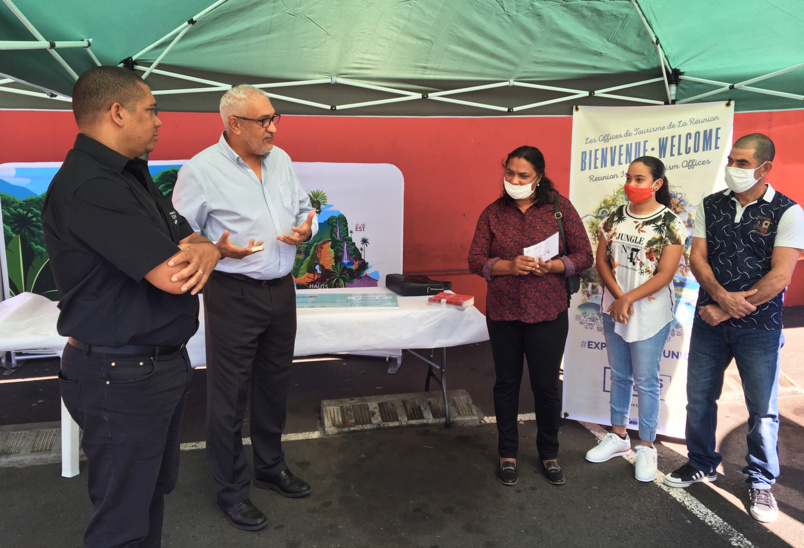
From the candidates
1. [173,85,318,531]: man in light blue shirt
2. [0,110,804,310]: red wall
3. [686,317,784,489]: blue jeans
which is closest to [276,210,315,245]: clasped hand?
[173,85,318,531]: man in light blue shirt

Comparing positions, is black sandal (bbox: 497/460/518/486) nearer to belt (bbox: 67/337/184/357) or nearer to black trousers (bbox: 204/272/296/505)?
black trousers (bbox: 204/272/296/505)

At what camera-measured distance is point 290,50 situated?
10.3 ft

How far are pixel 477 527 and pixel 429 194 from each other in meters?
3.89

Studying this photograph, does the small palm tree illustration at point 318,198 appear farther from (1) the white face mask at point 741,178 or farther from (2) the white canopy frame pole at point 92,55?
(1) the white face mask at point 741,178

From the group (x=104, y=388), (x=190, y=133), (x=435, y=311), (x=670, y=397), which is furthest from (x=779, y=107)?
(x=190, y=133)

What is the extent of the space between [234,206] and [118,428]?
106 cm

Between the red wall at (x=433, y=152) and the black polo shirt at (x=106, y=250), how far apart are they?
3.85 m

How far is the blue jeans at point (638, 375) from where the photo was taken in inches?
109

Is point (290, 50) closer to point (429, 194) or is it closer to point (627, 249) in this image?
point (627, 249)

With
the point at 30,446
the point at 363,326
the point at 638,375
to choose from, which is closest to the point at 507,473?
the point at 638,375

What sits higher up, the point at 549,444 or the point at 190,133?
the point at 190,133

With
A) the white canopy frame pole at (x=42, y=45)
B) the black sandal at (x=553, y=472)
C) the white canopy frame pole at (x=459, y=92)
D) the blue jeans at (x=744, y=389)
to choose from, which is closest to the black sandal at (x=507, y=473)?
the black sandal at (x=553, y=472)

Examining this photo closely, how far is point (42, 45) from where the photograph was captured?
2311 millimetres

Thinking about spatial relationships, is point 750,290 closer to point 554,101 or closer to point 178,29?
point 554,101
